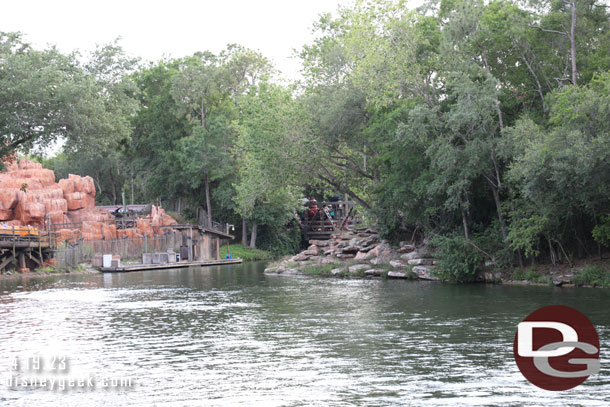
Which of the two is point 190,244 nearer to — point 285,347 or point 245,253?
point 245,253

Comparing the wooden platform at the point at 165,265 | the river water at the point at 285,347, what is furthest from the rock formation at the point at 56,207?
the river water at the point at 285,347

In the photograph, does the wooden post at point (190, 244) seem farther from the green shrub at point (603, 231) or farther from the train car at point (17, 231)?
the green shrub at point (603, 231)

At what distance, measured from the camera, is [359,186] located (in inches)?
1810

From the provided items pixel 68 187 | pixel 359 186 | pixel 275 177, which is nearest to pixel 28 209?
pixel 68 187

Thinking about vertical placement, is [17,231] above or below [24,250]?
above

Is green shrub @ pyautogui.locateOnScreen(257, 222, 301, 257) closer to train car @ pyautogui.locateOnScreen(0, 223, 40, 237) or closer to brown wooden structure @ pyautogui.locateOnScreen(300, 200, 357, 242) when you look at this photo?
brown wooden structure @ pyautogui.locateOnScreen(300, 200, 357, 242)

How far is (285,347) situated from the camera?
16.2m

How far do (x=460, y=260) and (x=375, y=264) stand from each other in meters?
7.52

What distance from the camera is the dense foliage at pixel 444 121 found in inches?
1107

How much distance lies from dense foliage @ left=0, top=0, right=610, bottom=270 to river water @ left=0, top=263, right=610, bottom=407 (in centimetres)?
401

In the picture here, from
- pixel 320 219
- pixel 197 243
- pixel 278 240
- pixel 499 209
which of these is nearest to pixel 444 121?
pixel 499 209

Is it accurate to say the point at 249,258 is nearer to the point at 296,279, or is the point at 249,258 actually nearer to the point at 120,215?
the point at 120,215

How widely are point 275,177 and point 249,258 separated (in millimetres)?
28883
